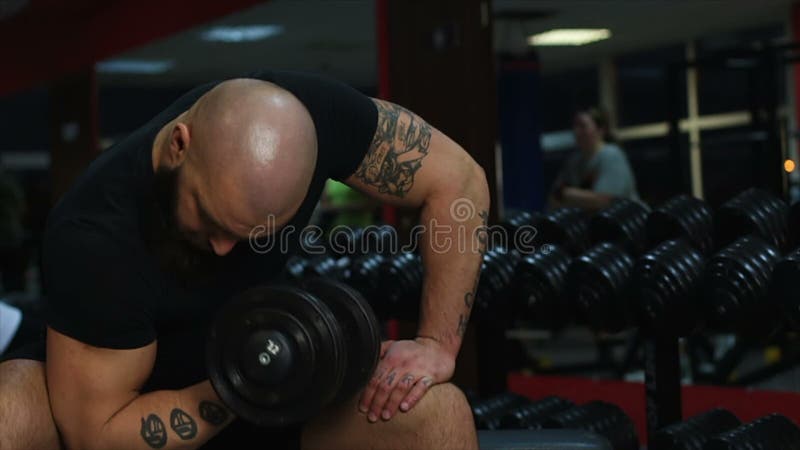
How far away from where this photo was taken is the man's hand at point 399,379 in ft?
4.68

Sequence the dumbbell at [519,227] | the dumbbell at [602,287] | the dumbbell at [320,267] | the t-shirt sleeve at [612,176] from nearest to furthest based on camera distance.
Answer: the dumbbell at [602,287], the dumbbell at [519,227], the dumbbell at [320,267], the t-shirt sleeve at [612,176]

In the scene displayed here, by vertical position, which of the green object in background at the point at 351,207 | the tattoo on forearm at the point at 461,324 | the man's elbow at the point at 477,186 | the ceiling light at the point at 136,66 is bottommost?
the green object in background at the point at 351,207

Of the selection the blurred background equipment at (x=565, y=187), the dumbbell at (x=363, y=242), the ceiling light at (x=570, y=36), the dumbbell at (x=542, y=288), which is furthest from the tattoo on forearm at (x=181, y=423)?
the ceiling light at (x=570, y=36)

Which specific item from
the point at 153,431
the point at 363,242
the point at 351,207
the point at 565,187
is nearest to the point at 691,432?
the point at 153,431

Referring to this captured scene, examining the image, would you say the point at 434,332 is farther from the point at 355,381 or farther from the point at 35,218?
the point at 35,218

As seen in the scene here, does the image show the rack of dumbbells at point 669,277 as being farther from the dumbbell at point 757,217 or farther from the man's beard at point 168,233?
the man's beard at point 168,233

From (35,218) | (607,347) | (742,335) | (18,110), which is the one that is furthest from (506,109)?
(18,110)

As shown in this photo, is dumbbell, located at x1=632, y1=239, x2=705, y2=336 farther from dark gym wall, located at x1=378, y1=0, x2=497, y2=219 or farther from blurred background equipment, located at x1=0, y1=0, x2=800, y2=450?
dark gym wall, located at x1=378, y1=0, x2=497, y2=219

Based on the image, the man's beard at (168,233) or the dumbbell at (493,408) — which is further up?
the man's beard at (168,233)

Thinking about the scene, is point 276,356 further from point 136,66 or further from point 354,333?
point 136,66

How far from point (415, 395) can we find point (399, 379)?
0.10ft

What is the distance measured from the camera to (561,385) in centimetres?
366

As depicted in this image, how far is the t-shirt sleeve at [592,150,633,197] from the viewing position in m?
4.58

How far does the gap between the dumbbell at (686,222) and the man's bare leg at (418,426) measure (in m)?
1.05
